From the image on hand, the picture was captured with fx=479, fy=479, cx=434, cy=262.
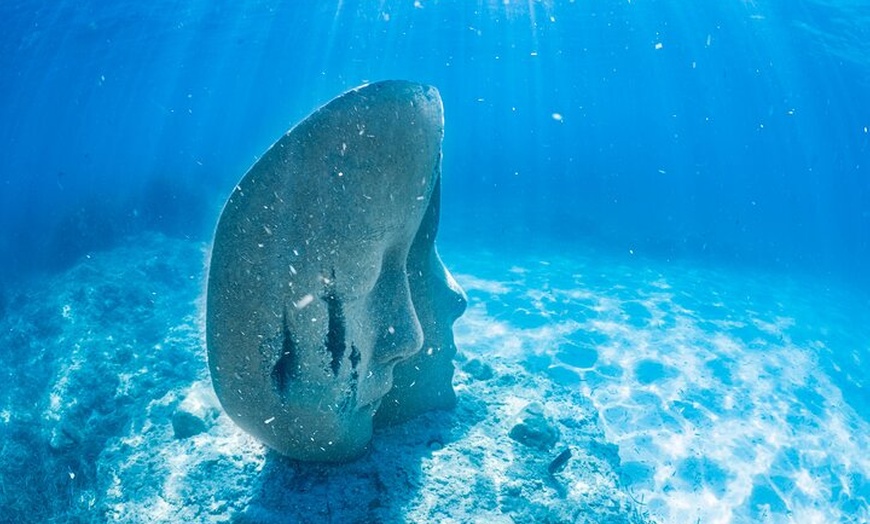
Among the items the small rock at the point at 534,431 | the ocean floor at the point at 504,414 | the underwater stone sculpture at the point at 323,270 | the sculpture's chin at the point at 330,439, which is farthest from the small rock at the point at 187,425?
the small rock at the point at 534,431

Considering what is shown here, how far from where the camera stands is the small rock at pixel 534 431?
5230mm

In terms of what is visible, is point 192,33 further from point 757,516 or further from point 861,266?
point 861,266

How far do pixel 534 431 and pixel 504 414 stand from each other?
62 cm

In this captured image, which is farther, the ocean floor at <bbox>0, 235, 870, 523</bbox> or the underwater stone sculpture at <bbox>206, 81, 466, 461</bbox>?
the ocean floor at <bbox>0, 235, 870, 523</bbox>

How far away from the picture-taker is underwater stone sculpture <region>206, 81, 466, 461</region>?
8.86 ft

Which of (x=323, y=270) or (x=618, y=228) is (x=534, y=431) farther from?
(x=618, y=228)

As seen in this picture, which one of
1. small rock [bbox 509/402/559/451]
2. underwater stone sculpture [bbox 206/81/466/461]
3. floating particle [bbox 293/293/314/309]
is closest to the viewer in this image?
underwater stone sculpture [bbox 206/81/466/461]

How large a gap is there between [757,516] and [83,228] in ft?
86.0

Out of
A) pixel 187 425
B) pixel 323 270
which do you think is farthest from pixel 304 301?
pixel 187 425

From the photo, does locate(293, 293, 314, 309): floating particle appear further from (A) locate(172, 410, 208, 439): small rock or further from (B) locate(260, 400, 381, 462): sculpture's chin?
(A) locate(172, 410, 208, 439): small rock

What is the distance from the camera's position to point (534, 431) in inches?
207

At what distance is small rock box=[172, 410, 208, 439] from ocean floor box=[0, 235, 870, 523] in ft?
0.05

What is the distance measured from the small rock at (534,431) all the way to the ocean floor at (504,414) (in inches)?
1.1

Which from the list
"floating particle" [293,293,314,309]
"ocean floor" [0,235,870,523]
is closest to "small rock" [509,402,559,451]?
"ocean floor" [0,235,870,523]
